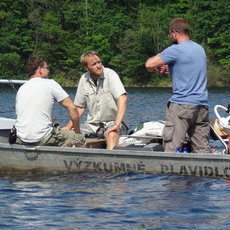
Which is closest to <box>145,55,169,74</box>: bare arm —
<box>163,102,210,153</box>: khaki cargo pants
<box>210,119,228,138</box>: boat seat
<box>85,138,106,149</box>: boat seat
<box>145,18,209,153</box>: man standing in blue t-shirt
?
<box>145,18,209,153</box>: man standing in blue t-shirt

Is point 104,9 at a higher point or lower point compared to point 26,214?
higher

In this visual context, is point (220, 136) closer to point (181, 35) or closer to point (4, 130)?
point (181, 35)

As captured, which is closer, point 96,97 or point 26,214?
point 26,214

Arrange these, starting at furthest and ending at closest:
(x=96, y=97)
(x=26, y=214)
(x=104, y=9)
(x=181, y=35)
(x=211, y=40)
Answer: (x=104, y=9)
(x=211, y=40)
(x=96, y=97)
(x=181, y=35)
(x=26, y=214)

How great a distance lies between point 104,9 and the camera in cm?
8294

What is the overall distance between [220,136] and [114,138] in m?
1.54

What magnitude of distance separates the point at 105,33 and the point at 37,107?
69.2 metres

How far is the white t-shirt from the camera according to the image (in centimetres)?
1142

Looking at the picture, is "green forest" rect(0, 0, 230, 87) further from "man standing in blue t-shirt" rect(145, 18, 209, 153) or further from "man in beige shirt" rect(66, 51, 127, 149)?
"man standing in blue t-shirt" rect(145, 18, 209, 153)

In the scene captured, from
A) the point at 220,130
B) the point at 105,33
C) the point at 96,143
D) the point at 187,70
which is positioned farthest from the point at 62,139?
the point at 105,33

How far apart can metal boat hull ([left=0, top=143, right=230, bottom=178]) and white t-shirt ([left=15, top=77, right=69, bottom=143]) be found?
0.19 metres

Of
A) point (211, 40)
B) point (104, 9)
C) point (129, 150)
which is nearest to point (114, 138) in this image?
point (129, 150)

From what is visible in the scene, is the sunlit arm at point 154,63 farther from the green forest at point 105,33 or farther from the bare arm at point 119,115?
the green forest at point 105,33

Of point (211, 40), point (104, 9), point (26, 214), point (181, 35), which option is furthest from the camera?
point (104, 9)
